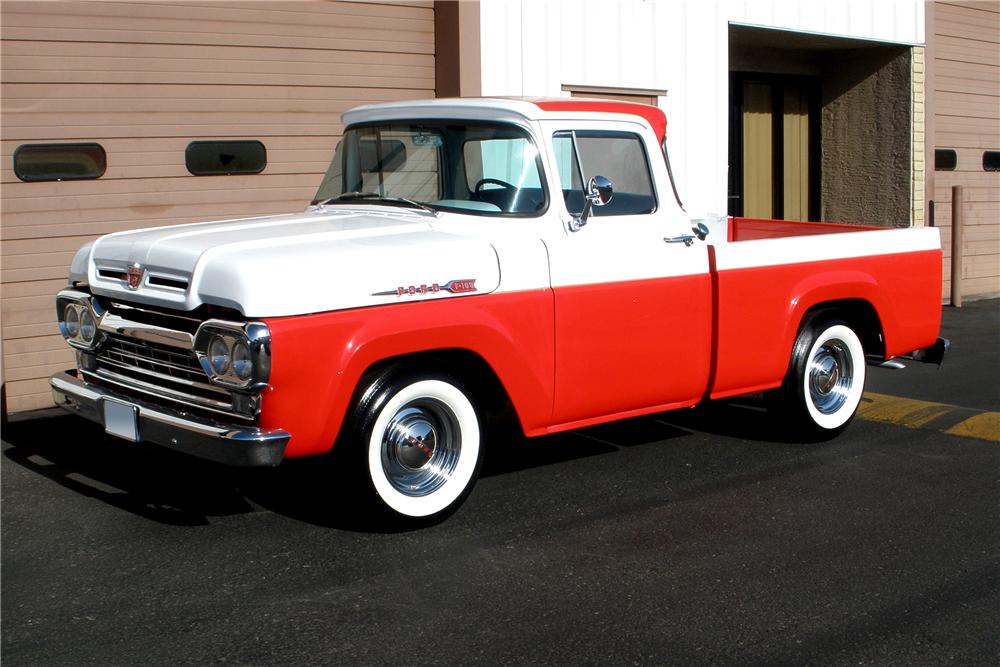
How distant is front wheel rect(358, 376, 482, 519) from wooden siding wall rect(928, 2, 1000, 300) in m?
10.4

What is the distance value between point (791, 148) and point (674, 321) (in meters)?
8.91

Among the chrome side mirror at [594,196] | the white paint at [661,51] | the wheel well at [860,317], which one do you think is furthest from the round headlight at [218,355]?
the white paint at [661,51]

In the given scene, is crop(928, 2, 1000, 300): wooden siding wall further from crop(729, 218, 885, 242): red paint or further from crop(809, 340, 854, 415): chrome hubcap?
crop(809, 340, 854, 415): chrome hubcap

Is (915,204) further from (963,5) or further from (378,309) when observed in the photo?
(378,309)

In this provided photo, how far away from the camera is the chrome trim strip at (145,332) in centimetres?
493

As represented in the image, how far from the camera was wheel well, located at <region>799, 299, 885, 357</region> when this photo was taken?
6.88 metres

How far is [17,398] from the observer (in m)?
7.84

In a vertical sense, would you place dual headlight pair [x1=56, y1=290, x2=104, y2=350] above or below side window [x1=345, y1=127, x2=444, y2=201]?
below

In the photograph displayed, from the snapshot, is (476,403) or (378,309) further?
(476,403)

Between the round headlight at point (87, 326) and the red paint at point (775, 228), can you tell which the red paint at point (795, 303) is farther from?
the round headlight at point (87, 326)

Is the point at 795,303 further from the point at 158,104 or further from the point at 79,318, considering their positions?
the point at 158,104

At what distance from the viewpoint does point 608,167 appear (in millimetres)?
6125

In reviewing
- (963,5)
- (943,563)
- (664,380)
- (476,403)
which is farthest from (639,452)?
(963,5)

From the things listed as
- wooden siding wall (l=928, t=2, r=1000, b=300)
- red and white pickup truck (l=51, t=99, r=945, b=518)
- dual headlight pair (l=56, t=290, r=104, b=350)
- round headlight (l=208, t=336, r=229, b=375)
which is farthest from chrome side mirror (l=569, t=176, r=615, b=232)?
wooden siding wall (l=928, t=2, r=1000, b=300)
